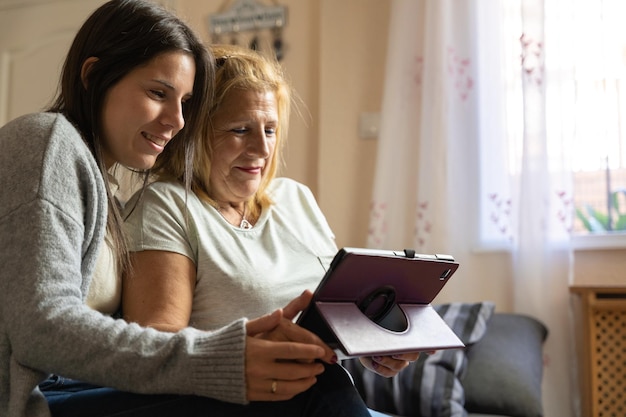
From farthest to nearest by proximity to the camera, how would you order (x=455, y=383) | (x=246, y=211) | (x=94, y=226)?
(x=455, y=383) → (x=246, y=211) → (x=94, y=226)

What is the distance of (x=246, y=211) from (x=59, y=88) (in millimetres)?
449

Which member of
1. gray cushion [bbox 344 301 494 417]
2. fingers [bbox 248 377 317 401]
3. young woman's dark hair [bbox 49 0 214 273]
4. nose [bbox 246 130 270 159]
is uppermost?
young woman's dark hair [bbox 49 0 214 273]

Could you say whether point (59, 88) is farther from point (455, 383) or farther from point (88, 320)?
point (455, 383)

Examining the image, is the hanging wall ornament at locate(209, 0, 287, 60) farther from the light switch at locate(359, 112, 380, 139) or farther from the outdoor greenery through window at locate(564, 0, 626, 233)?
the outdoor greenery through window at locate(564, 0, 626, 233)

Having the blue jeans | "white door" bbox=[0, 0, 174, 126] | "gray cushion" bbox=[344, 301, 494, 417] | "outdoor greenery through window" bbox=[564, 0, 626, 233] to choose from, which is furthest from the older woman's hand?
"white door" bbox=[0, 0, 174, 126]

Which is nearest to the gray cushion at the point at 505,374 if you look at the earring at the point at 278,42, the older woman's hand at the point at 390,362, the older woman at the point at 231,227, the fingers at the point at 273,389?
the older woman at the point at 231,227

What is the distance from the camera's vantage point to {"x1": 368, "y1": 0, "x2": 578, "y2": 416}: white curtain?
2275 millimetres

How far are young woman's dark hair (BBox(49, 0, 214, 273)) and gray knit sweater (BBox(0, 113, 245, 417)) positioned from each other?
180 millimetres

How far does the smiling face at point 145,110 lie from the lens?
1062mm

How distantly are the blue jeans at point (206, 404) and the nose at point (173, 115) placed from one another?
16.6 inches

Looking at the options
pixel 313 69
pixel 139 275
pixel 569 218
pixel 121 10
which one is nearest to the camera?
pixel 121 10

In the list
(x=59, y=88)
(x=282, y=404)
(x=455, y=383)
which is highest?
(x=59, y=88)

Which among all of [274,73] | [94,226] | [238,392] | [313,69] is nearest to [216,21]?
[313,69]

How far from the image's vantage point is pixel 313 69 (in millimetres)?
2775
